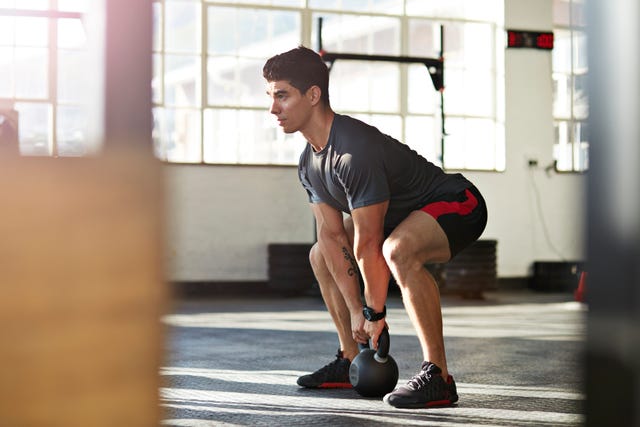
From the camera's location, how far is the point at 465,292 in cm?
827

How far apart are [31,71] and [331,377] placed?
5.32 m

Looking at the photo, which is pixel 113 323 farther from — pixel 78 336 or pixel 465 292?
pixel 465 292

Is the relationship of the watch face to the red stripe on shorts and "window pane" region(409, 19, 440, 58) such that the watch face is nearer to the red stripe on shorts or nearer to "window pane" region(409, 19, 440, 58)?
Result: the red stripe on shorts

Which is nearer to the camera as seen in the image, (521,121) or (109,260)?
(109,260)

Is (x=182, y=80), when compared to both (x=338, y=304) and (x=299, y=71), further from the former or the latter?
(x=299, y=71)

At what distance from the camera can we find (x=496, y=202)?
932 centimetres

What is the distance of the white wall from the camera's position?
829 centimetres

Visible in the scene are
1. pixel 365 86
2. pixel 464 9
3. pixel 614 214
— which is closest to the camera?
pixel 614 214

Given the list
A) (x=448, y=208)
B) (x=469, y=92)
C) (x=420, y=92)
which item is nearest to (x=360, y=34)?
(x=420, y=92)

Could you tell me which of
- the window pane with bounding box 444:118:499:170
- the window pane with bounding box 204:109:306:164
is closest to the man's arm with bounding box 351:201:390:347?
the window pane with bounding box 204:109:306:164

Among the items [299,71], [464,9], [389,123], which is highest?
[464,9]

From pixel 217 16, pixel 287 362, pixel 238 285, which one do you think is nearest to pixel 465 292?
pixel 238 285

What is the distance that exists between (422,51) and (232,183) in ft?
7.97

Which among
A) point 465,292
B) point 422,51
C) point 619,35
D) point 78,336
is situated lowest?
point 465,292
